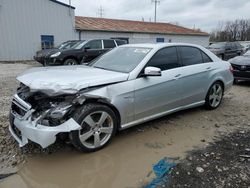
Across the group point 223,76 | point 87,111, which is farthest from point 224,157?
point 223,76

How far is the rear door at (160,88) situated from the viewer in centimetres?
377

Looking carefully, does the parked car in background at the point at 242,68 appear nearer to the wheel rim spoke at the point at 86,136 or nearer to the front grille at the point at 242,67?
the front grille at the point at 242,67

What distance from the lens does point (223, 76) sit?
5.37 meters

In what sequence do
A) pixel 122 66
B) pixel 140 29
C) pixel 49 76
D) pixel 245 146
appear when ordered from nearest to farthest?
pixel 49 76 < pixel 245 146 < pixel 122 66 < pixel 140 29

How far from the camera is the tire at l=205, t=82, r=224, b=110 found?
5.18 metres

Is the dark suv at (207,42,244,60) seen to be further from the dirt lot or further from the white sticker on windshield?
the white sticker on windshield

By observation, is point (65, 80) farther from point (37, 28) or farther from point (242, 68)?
point (37, 28)

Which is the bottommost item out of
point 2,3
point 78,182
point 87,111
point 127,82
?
point 78,182

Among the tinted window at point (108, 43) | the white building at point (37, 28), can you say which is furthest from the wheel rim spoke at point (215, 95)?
the white building at point (37, 28)

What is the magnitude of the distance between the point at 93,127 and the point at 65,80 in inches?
30.1

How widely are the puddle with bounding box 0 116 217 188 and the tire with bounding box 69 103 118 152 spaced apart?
0.48 ft

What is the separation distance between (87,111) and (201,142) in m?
1.92

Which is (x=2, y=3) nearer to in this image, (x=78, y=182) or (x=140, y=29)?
(x=140, y=29)

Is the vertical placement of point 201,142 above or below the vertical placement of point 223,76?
below
